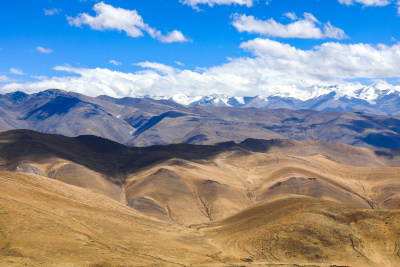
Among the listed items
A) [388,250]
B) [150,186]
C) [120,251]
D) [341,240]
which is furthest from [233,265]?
[150,186]

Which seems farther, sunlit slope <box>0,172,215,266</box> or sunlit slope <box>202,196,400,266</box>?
sunlit slope <box>202,196,400,266</box>

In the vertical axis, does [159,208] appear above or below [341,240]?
below

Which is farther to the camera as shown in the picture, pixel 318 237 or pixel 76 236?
pixel 318 237

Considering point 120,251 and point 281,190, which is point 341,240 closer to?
point 120,251

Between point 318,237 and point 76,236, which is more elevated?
point 318,237

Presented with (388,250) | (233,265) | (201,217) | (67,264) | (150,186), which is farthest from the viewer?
(150,186)

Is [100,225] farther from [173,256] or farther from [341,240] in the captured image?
[341,240]

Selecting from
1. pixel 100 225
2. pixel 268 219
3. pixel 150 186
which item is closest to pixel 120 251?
pixel 100 225

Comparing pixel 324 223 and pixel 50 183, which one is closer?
pixel 324 223

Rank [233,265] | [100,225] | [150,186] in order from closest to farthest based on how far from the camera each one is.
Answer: [233,265]
[100,225]
[150,186]

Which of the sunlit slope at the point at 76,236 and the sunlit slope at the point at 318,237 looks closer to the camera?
the sunlit slope at the point at 76,236
